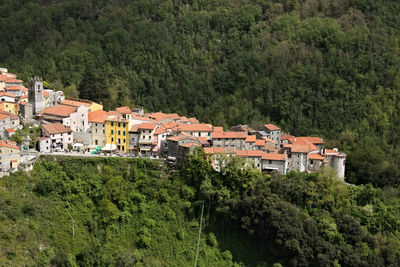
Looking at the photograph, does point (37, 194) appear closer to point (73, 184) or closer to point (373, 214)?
point (73, 184)

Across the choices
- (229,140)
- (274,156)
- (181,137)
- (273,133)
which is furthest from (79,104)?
(273,133)

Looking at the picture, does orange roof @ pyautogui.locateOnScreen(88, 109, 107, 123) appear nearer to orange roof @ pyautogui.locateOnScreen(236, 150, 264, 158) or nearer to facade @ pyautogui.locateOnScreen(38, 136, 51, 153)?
facade @ pyautogui.locateOnScreen(38, 136, 51, 153)

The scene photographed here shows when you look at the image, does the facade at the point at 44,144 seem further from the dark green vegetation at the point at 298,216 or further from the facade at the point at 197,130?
the dark green vegetation at the point at 298,216

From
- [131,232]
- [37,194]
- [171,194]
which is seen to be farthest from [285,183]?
[37,194]

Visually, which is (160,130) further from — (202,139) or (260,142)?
(260,142)

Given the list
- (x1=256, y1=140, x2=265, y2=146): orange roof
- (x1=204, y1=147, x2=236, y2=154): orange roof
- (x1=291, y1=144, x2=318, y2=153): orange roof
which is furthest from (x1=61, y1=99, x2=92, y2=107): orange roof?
(x1=291, y1=144, x2=318, y2=153): orange roof

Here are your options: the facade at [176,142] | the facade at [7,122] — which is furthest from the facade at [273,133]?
the facade at [7,122]
